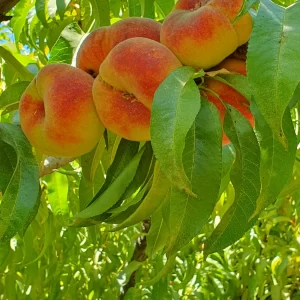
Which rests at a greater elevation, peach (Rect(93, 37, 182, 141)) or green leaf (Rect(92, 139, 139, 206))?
peach (Rect(93, 37, 182, 141))

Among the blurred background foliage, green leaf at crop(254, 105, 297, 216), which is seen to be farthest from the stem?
green leaf at crop(254, 105, 297, 216)

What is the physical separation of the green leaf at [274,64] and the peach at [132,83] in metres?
0.11

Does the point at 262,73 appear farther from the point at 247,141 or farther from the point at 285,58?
the point at 247,141

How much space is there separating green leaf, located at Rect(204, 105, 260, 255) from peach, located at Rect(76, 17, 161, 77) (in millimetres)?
Answer: 123

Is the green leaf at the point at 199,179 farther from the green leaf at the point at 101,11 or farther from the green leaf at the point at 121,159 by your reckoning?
the green leaf at the point at 101,11

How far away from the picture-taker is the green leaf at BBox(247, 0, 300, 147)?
0.38m

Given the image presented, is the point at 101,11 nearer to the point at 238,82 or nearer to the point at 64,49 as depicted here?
the point at 64,49

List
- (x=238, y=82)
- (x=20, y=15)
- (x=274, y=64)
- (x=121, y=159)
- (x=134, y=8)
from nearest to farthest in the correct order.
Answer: (x=274, y=64) < (x=238, y=82) < (x=121, y=159) < (x=134, y=8) < (x=20, y=15)

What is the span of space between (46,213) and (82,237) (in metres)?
0.61

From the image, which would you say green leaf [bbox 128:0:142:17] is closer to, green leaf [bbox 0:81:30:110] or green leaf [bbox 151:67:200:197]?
green leaf [bbox 0:81:30:110]

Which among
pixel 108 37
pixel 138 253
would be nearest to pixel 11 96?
pixel 108 37

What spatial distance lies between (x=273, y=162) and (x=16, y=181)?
0.81ft

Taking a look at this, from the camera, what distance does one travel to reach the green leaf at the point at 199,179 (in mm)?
459

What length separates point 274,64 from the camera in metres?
0.39
